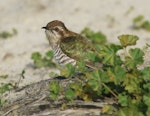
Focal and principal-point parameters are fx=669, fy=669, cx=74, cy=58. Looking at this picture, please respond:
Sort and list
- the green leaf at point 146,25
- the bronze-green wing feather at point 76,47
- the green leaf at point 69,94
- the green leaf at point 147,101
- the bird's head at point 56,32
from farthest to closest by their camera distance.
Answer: the green leaf at point 146,25, the bird's head at point 56,32, the bronze-green wing feather at point 76,47, the green leaf at point 69,94, the green leaf at point 147,101

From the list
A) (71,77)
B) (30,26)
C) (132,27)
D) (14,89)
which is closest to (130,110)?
(71,77)

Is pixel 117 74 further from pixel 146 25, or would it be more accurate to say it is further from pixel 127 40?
pixel 146 25

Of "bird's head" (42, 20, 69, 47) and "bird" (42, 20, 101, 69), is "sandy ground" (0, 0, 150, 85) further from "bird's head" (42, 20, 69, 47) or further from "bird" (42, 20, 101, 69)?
"bird" (42, 20, 101, 69)

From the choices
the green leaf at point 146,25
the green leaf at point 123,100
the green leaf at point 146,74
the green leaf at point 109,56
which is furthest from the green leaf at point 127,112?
the green leaf at point 146,25

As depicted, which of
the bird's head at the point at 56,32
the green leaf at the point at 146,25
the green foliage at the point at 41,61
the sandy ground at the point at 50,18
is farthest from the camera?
the green leaf at the point at 146,25

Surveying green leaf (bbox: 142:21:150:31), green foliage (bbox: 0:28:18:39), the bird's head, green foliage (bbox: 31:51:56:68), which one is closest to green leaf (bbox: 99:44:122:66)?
the bird's head

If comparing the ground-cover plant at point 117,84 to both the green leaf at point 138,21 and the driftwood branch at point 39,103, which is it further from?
the green leaf at point 138,21

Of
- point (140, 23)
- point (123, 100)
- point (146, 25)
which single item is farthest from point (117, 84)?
point (140, 23)

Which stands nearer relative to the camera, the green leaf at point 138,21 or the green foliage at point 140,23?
the green foliage at point 140,23
